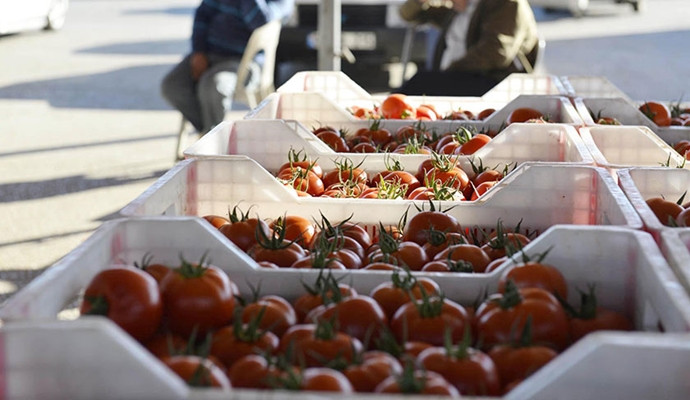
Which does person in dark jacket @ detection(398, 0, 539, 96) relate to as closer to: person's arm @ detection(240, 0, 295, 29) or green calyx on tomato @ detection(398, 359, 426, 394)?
person's arm @ detection(240, 0, 295, 29)

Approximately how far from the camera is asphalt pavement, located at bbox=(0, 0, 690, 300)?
17.5 ft

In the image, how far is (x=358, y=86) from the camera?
13.9 ft

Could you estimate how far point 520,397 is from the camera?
1.34 m

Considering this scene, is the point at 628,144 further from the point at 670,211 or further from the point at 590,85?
the point at 590,85

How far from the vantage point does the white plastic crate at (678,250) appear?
1708mm

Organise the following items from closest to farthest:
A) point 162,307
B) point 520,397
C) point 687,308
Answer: point 520,397 → point 687,308 → point 162,307

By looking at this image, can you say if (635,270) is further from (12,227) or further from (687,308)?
(12,227)

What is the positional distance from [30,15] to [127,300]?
1273 centimetres

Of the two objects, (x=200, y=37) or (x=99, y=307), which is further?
(x=200, y=37)

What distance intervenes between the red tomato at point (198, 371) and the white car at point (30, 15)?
12399 mm

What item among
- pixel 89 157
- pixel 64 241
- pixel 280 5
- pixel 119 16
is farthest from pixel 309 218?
pixel 119 16

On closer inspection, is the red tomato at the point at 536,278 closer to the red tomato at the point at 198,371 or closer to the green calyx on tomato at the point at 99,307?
the red tomato at the point at 198,371

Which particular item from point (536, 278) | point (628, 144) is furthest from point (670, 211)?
point (628, 144)

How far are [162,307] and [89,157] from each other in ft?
17.5
